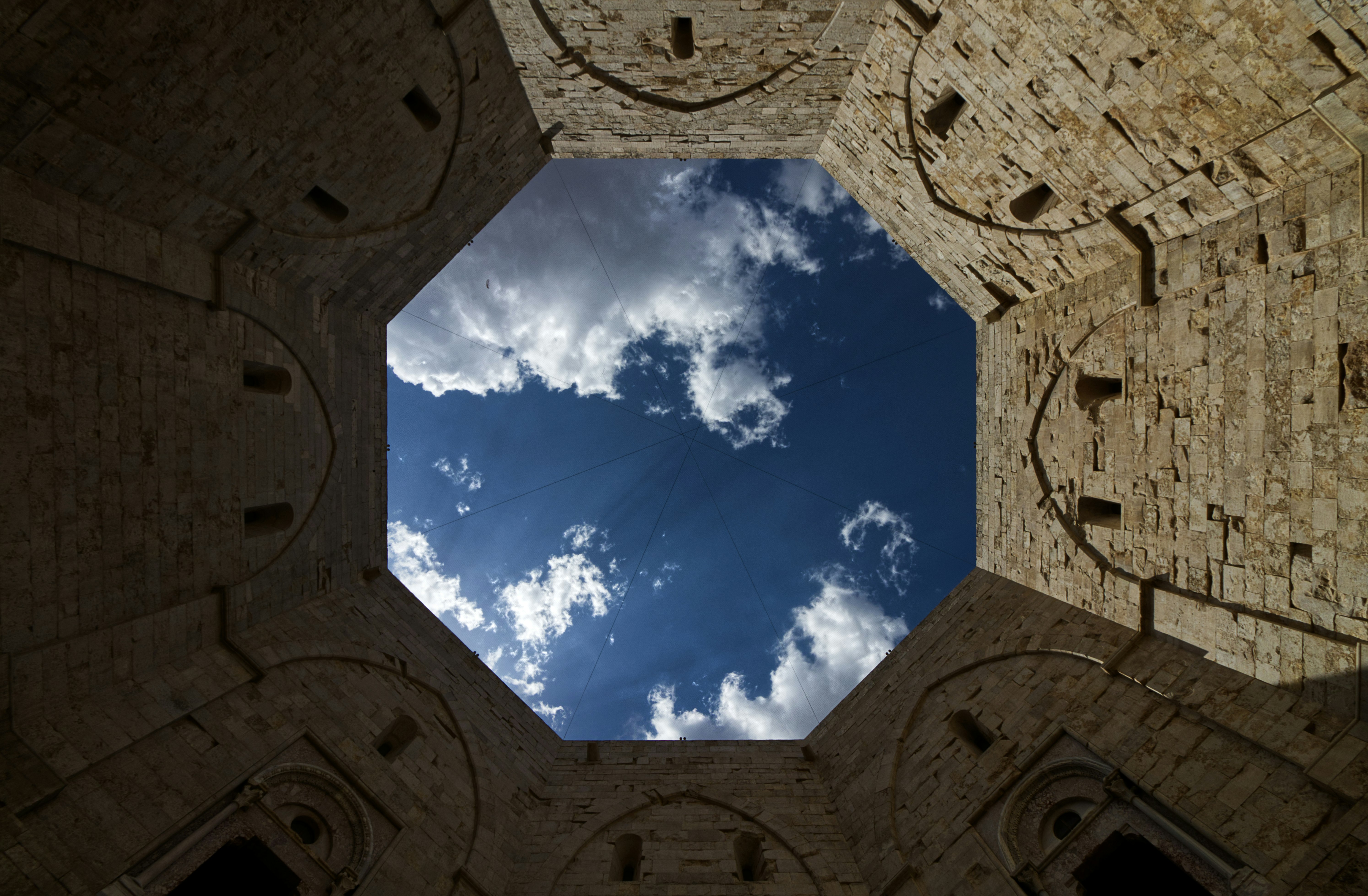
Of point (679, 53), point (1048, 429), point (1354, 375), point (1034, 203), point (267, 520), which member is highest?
point (679, 53)

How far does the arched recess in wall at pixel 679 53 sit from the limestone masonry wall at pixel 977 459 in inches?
2.4

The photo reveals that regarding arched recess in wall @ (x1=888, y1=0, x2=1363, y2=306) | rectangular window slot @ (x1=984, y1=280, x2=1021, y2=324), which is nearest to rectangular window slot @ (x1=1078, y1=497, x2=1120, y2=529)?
arched recess in wall @ (x1=888, y1=0, x2=1363, y2=306)

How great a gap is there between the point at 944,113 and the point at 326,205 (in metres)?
8.54

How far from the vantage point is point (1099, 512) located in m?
8.13

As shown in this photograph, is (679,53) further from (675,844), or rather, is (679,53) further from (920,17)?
(675,844)

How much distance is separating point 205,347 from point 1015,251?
36.3 feet

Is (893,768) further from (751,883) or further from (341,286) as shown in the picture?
→ (341,286)

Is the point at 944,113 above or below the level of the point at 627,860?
above

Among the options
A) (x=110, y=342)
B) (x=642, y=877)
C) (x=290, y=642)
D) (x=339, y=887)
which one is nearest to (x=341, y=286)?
(x=110, y=342)

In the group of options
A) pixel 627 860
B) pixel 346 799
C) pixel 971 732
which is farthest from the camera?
pixel 627 860

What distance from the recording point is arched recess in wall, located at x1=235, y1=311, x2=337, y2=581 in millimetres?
7367

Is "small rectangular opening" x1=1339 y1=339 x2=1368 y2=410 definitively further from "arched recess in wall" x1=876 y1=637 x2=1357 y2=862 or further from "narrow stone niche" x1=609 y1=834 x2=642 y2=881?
"narrow stone niche" x1=609 y1=834 x2=642 y2=881

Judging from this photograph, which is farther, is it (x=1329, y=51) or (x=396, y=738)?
(x=396, y=738)

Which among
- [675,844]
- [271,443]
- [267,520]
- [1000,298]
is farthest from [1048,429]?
[267,520]
